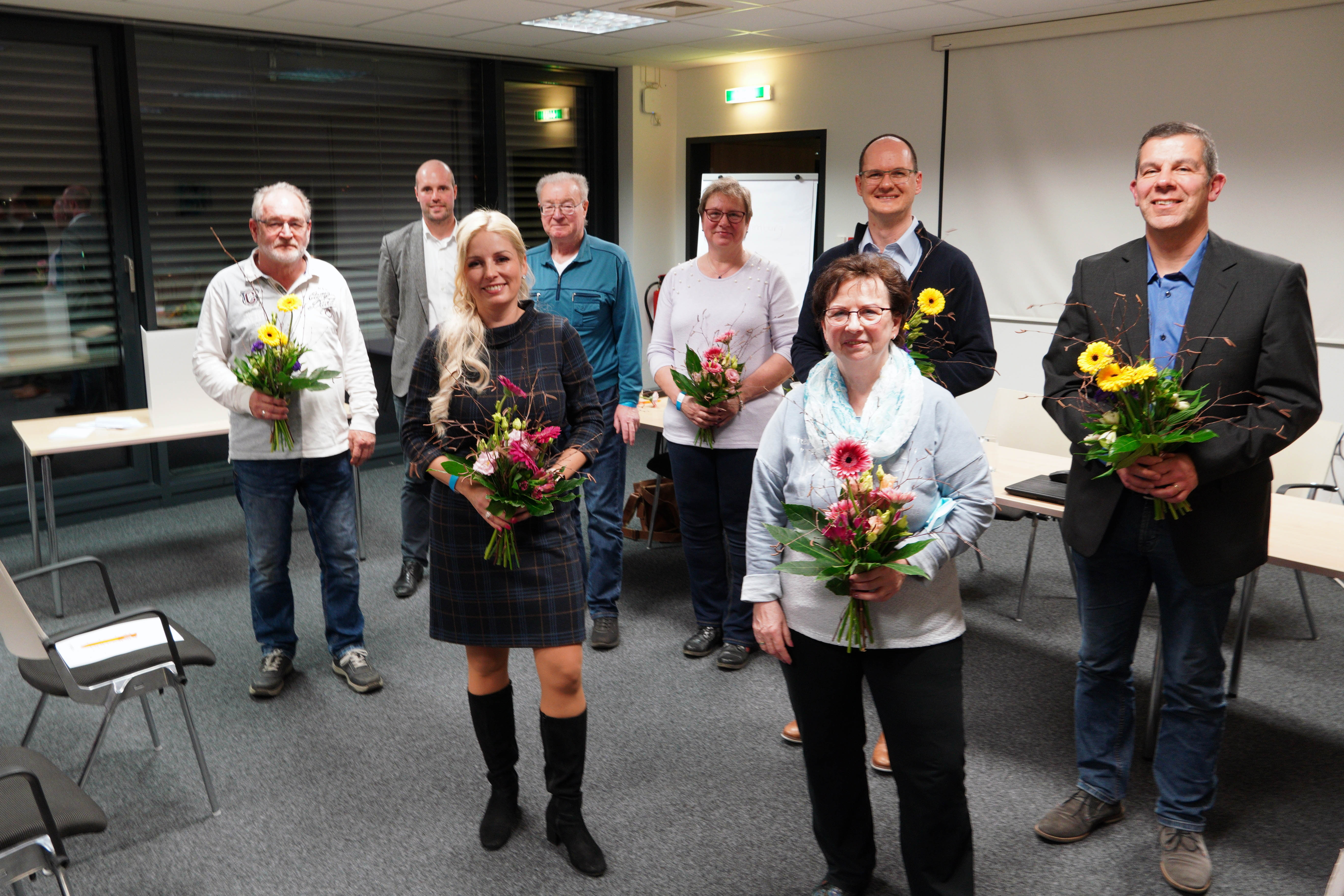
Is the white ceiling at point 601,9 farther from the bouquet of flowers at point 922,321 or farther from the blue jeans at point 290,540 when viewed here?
the bouquet of flowers at point 922,321

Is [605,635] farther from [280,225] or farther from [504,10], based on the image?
A: [504,10]

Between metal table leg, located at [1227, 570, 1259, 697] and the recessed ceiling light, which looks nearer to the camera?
metal table leg, located at [1227, 570, 1259, 697]

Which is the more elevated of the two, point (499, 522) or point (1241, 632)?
point (499, 522)

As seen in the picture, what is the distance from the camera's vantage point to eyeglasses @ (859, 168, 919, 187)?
9.16ft

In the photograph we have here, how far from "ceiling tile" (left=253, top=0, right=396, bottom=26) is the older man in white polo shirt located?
7.55 ft

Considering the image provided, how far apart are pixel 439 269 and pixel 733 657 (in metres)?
2.18

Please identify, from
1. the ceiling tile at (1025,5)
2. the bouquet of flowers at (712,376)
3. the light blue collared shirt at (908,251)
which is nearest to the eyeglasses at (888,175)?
the light blue collared shirt at (908,251)

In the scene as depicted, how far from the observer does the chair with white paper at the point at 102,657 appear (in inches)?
91.9

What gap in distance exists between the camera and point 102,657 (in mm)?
2650

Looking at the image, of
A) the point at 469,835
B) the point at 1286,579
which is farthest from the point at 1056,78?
the point at 469,835

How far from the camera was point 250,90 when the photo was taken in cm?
604

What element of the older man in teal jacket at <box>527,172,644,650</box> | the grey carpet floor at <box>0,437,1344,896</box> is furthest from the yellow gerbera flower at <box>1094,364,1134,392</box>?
the older man in teal jacket at <box>527,172,644,650</box>

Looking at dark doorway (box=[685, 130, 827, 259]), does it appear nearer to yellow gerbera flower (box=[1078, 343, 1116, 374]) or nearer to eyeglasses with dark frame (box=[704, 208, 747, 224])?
eyeglasses with dark frame (box=[704, 208, 747, 224])

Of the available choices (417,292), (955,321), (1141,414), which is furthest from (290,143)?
(1141,414)
